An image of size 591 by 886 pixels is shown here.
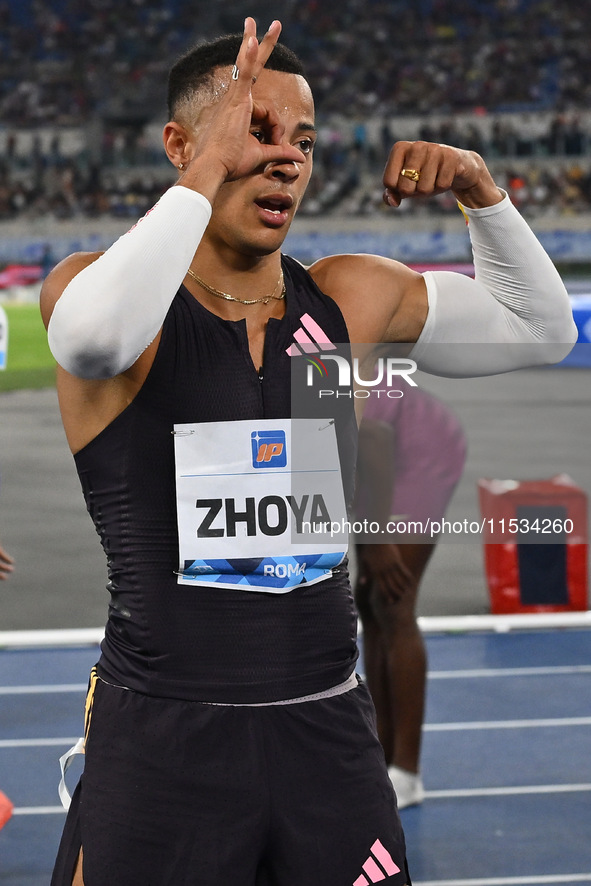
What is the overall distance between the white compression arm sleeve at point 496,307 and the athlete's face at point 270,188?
33 cm

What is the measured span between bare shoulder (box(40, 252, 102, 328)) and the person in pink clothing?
2.14 metres

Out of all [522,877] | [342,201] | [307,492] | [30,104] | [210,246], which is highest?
[30,104]

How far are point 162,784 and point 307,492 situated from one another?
47 cm

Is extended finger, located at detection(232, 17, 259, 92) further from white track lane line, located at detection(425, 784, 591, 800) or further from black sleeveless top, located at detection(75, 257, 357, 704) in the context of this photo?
white track lane line, located at detection(425, 784, 591, 800)

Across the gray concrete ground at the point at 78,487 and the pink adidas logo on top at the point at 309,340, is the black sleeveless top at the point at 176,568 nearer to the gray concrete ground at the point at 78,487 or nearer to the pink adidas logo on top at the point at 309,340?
the pink adidas logo on top at the point at 309,340

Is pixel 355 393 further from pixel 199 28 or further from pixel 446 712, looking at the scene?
pixel 199 28

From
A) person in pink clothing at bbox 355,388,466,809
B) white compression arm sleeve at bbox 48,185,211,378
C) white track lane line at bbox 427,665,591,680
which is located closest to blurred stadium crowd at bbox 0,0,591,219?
white track lane line at bbox 427,665,591,680

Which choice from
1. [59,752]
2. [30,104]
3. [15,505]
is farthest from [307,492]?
[30,104]

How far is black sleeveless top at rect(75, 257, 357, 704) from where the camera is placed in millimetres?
1701

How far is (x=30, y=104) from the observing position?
2995cm

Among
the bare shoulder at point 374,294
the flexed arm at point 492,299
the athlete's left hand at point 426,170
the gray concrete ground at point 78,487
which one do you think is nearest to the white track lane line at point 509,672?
the gray concrete ground at point 78,487

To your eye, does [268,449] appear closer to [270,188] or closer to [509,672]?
[270,188]

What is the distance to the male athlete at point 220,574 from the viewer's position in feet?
5.42

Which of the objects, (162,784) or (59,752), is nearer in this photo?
(162,784)
